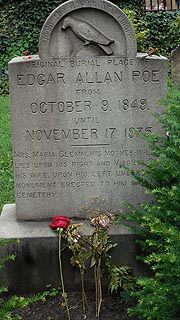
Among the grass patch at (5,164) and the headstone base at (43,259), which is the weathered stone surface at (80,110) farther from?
the grass patch at (5,164)

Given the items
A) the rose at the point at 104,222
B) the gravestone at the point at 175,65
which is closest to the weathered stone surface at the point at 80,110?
the rose at the point at 104,222

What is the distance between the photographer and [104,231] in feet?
12.5

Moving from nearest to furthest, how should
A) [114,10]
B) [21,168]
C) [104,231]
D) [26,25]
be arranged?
[104,231]
[114,10]
[21,168]
[26,25]

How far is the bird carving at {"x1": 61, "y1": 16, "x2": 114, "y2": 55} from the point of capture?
4.07 meters

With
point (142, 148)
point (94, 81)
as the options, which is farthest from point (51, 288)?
point (94, 81)

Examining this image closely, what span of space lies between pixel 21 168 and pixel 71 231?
732 millimetres

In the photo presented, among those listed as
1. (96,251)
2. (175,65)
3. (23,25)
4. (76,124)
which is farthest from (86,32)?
(23,25)

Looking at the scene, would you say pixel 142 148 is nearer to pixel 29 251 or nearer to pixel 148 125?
pixel 148 125

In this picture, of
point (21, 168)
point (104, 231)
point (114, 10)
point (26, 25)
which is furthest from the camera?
point (26, 25)

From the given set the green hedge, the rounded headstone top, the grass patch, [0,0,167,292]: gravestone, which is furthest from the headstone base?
the green hedge

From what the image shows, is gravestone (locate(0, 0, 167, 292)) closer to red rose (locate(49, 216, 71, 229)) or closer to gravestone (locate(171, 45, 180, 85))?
red rose (locate(49, 216, 71, 229))

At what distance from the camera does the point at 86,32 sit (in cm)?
409

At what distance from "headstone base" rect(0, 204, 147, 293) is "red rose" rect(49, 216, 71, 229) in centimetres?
10

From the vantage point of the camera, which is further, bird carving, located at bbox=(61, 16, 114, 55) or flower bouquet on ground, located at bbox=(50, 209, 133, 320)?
bird carving, located at bbox=(61, 16, 114, 55)
